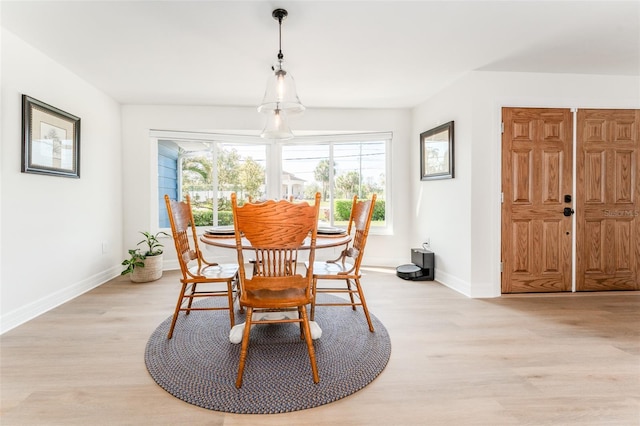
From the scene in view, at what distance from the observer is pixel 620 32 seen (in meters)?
2.54

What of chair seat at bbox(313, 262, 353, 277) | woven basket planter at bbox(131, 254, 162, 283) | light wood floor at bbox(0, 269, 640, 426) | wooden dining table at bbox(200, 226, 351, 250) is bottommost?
light wood floor at bbox(0, 269, 640, 426)

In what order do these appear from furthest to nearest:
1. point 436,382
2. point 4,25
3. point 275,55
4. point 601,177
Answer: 1. point 601,177
2. point 275,55
3. point 4,25
4. point 436,382

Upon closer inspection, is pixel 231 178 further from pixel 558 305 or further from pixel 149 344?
pixel 558 305

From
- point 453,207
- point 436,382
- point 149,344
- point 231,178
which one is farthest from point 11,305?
point 453,207

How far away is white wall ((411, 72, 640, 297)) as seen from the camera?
3.29 metres

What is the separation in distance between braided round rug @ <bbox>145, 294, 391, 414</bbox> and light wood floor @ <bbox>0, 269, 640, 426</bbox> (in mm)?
71

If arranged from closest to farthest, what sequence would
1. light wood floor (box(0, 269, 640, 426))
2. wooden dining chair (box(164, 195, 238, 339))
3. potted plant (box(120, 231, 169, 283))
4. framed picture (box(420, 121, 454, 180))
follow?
light wood floor (box(0, 269, 640, 426)) → wooden dining chair (box(164, 195, 238, 339)) → framed picture (box(420, 121, 454, 180)) → potted plant (box(120, 231, 169, 283))

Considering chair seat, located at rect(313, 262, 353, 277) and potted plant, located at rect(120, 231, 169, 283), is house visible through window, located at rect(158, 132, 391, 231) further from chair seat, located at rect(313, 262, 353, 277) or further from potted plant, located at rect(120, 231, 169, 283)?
chair seat, located at rect(313, 262, 353, 277)

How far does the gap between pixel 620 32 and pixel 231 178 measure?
453cm

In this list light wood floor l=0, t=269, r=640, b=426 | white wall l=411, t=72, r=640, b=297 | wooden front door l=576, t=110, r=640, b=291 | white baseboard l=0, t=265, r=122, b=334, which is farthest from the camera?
wooden front door l=576, t=110, r=640, b=291

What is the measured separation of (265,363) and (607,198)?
3.92 meters

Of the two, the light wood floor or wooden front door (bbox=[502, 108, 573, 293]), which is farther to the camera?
wooden front door (bbox=[502, 108, 573, 293])

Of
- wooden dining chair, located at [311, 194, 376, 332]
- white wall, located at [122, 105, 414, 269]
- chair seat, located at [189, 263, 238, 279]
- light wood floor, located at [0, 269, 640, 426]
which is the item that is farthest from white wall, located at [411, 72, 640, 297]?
chair seat, located at [189, 263, 238, 279]

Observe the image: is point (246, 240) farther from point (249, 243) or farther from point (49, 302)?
point (49, 302)
